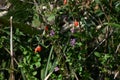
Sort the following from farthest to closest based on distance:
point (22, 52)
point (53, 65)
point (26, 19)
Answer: point (26, 19), point (22, 52), point (53, 65)

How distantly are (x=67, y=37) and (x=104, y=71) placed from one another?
1.45 feet

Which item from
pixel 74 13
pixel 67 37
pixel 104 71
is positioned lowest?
pixel 104 71

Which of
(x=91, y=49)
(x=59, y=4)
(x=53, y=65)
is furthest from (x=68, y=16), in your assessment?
(x=53, y=65)

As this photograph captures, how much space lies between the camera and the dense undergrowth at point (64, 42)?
263 centimetres

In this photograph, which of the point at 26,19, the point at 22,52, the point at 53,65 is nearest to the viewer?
the point at 53,65

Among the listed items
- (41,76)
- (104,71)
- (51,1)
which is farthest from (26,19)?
(104,71)

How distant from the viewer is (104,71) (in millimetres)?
Answer: 2674

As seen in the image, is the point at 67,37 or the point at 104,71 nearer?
the point at 104,71

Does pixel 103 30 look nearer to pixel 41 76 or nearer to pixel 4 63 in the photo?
pixel 41 76

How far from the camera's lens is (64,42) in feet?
9.25

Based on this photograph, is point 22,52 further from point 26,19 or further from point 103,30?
point 103,30

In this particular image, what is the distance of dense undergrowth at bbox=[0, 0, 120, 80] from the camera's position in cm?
263

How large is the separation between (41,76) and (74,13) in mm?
566

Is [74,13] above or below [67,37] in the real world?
above
